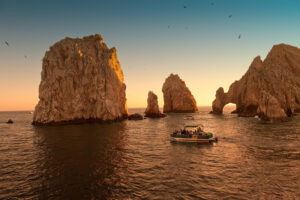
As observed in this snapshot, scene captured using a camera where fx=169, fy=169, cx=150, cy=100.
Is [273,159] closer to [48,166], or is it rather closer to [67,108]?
[48,166]

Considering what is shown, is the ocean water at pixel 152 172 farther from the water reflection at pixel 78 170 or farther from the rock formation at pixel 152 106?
the rock formation at pixel 152 106

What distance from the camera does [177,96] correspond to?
13450 centimetres

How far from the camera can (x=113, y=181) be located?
52.3ft

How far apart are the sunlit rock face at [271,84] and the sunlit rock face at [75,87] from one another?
199 feet

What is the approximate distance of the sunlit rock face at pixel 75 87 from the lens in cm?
6256

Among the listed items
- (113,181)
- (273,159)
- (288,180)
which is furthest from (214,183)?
(273,159)

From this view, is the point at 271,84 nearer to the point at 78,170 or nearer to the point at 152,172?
the point at 152,172

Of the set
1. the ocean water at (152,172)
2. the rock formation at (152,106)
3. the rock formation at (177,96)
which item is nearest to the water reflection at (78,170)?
the ocean water at (152,172)

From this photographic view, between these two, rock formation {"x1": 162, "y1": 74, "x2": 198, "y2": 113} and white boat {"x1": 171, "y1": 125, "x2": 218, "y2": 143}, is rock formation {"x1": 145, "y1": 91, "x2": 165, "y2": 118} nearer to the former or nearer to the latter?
rock formation {"x1": 162, "y1": 74, "x2": 198, "y2": 113}

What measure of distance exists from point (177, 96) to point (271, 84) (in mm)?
62406

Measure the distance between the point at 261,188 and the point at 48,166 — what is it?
22028 mm

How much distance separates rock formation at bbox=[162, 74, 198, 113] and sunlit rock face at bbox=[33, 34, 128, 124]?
2791 inches

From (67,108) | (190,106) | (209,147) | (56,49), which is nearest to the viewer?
(209,147)

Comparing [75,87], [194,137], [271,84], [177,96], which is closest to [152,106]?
[177,96]
